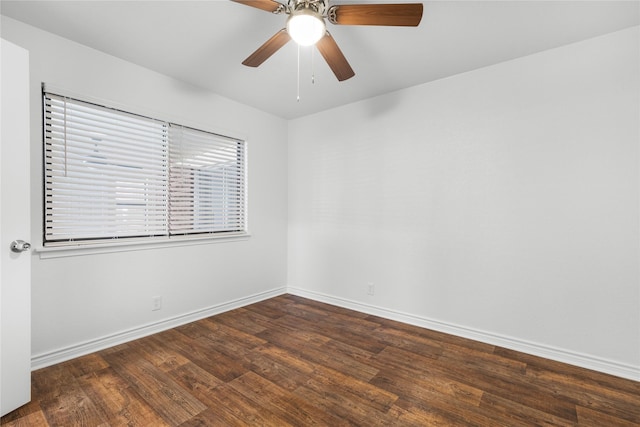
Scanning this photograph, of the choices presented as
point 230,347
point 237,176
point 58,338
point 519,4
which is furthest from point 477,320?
→ point 58,338

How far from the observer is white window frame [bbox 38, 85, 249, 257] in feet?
6.96

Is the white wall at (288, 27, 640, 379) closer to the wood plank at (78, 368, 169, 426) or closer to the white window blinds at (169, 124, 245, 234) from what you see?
the white window blinds at (169, 124, 245, 234)

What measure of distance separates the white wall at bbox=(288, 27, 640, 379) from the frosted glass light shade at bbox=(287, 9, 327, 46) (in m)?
1.67

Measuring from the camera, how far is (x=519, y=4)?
1.81m

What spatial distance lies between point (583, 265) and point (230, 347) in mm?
2851

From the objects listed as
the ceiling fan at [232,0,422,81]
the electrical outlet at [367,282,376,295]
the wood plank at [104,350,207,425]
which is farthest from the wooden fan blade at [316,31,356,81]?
the wood plank at [104,350,207,425]

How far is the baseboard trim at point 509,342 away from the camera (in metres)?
2.07

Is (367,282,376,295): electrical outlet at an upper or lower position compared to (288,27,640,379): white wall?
lower

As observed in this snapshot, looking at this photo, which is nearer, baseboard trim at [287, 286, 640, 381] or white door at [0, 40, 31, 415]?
white door at [0, 40, 31, 415]

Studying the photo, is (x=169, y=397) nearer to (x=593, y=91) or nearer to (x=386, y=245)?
(x=386, y=245)

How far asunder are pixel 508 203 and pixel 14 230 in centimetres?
344

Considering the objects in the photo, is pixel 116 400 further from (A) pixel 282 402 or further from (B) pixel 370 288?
(B) pixel 370 288

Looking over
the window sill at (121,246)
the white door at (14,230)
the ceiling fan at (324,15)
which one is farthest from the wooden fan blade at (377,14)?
the window sill at (121,246)

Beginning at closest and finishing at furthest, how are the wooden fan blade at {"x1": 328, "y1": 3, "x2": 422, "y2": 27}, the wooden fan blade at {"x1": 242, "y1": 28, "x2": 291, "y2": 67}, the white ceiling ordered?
1. the wooden fan blade at {"x1": 328, "y1": 3, "x2": 422, "y2": 27}
2. the wooden fan blade at {"x1": 242, "y1": 28, "x2": 291, "y2": 67}
3. the white ceiling
